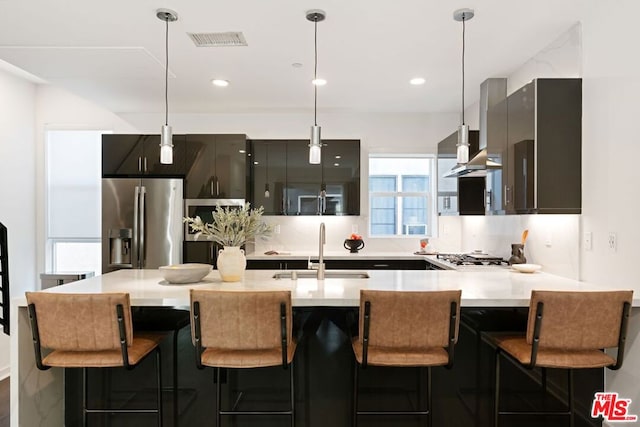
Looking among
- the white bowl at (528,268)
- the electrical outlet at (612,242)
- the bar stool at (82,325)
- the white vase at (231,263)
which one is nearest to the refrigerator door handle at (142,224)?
the white vase at (231,263)

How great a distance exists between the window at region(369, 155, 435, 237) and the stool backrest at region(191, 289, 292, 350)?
3.46m

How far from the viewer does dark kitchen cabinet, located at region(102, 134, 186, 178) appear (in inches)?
179

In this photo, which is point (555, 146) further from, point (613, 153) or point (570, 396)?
point (570, 396)

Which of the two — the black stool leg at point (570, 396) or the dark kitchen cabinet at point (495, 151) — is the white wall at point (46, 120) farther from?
the black stool leg at point (570, 396)

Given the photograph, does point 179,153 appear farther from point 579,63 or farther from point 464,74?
point 579,63

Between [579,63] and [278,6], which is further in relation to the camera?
[579,63]

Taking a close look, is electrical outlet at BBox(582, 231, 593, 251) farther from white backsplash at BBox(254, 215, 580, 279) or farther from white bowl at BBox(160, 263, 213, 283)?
white bowl at BBox(160, 263, 213, 283)

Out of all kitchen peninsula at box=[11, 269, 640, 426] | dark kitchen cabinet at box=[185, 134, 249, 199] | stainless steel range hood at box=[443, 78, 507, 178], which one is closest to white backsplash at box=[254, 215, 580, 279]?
stainless steel range hood at box=[443, 78, 507, 178]

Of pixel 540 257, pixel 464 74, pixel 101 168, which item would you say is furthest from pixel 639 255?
pixel 101 168

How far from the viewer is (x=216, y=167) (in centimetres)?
455

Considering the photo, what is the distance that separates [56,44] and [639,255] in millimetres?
4095

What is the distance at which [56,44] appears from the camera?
10.1 feet

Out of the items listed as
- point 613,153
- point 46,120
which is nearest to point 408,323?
point 613,153

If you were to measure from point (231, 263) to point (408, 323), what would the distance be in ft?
3.83
